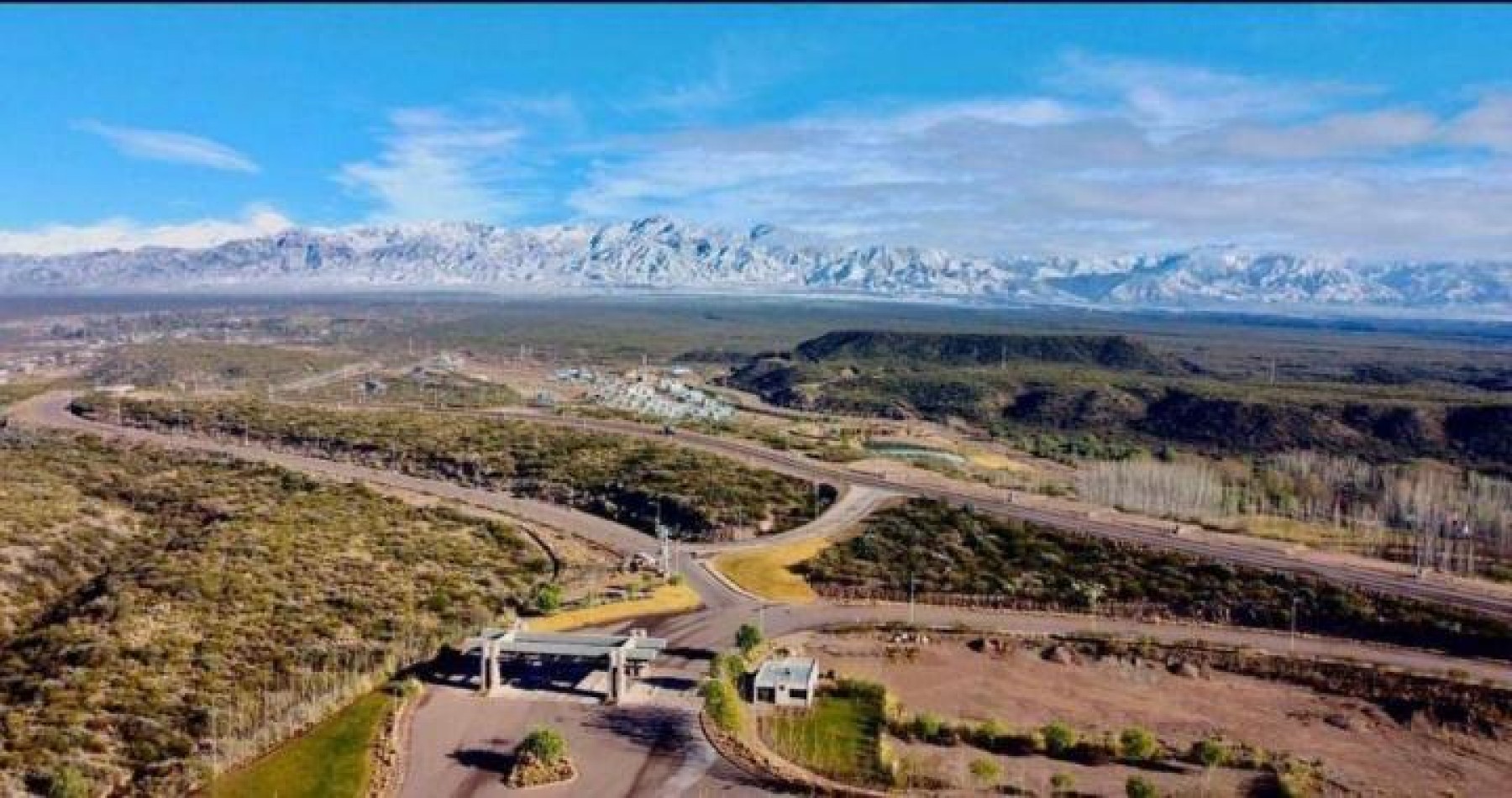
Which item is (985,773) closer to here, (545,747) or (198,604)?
(545,747)

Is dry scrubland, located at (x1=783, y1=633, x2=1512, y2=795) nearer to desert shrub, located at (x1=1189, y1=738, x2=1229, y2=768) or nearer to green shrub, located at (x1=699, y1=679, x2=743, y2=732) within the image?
desert shrub, located at (x1=1189, y1=738, x2=1229, y2=768)

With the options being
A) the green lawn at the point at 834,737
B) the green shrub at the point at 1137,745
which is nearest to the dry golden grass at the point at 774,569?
the green lawn at the point at 834,737

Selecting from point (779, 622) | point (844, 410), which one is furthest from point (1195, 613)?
point (844, 410)

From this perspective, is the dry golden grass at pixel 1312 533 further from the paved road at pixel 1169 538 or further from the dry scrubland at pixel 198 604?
the dry scrubland at pixel 198 604

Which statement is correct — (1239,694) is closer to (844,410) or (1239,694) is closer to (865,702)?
(865,702)

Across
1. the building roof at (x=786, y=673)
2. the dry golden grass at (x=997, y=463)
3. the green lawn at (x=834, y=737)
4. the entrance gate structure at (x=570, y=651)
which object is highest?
the entrance gate structure at (x=570, y=651)

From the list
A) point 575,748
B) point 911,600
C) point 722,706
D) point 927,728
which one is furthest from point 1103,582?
point 575,748
